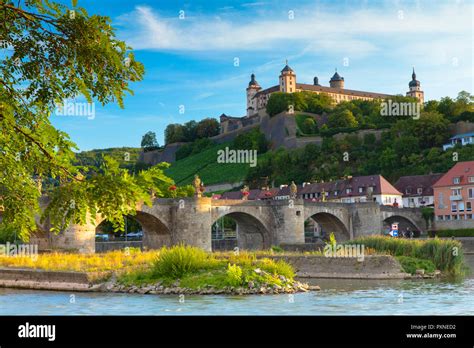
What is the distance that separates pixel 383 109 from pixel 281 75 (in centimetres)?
5137

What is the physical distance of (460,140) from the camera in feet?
335

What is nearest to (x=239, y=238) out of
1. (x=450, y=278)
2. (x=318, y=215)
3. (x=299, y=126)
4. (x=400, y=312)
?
(x=318, y=215)

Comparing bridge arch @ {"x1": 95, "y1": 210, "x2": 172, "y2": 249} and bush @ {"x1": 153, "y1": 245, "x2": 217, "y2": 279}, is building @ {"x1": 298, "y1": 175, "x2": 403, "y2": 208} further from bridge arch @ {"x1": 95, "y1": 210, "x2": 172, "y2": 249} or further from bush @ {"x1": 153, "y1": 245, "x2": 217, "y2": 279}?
bush @ {"x1": 153, "y1": 245, "x2": 217, "y2": 279}

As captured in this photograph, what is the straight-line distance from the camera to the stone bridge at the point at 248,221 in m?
45.8

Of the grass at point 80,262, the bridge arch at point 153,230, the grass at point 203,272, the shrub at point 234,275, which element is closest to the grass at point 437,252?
the grass at point 203,272

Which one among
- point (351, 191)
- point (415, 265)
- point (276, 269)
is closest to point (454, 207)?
point (351, 191)

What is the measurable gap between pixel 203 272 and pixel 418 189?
65.2m

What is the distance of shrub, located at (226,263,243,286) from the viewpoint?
26058 millimetres

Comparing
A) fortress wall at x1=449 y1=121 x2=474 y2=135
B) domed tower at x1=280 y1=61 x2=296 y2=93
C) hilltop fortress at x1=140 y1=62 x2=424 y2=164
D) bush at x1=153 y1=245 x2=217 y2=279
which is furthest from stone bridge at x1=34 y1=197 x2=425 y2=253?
domed tower at x1=280 y1=61 x2=296 y2=93

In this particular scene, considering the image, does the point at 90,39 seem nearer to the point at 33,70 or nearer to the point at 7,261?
the point at 33,70

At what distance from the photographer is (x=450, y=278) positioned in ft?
107

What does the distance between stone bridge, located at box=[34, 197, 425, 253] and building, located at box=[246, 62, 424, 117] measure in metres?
88.6

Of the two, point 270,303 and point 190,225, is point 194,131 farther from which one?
point 270,303

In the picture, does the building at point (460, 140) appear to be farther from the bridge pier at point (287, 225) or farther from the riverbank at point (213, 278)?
the riverbank at point (213, 278)
